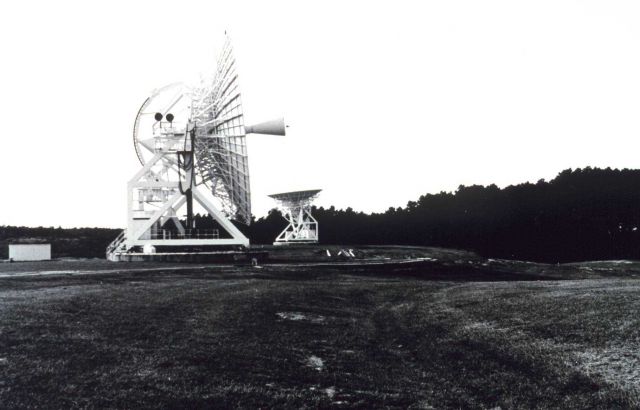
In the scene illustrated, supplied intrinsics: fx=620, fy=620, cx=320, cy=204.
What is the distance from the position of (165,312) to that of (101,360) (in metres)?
5.52

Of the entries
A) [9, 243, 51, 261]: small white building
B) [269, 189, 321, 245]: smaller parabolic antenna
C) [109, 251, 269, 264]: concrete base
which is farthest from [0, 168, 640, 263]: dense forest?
[109, 251, 269, 264]: concrete base

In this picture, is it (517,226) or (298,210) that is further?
(517,226)

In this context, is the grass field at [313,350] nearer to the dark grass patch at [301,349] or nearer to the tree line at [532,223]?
the dark grass patch at [301,349]

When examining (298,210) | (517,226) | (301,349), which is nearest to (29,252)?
(298,210)

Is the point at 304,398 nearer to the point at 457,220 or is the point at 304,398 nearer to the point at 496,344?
the point at 496,344

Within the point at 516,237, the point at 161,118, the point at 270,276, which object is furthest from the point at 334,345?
the point at 516,237

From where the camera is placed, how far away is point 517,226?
274ft

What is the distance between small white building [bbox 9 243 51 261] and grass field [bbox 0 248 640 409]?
3246 centimetres

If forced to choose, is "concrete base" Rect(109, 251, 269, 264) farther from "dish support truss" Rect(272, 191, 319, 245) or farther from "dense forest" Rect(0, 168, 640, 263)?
"dish support truss" Rect(272, 191, 319, 245)

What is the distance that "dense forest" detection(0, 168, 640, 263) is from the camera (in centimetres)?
7488

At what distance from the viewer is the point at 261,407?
8.60 m

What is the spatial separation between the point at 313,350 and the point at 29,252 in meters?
44.5

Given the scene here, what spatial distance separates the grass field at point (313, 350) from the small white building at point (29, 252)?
1278 inches

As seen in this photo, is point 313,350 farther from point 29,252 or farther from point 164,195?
point 29,252
